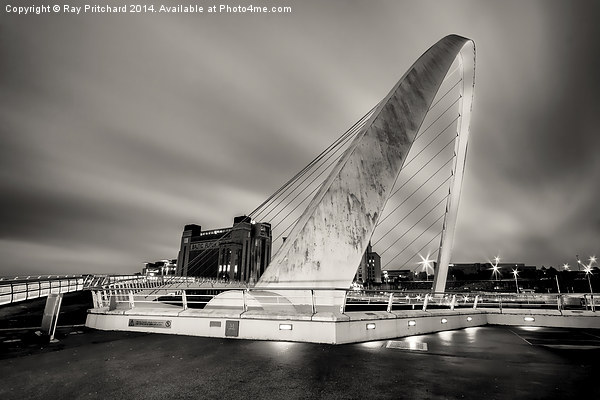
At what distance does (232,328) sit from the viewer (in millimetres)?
8453

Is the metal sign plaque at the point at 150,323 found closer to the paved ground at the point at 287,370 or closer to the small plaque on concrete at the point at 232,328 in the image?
the paved ground at the point at 287,370

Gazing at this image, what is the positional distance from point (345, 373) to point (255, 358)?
6.37 feet

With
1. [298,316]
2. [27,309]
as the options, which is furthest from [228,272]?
[298,316]

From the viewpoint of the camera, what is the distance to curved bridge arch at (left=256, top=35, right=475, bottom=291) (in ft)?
35.9

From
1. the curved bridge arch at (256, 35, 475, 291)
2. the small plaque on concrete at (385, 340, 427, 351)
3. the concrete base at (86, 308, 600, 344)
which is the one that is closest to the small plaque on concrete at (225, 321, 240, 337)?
the concrete base at (86, 308, 600, 344)

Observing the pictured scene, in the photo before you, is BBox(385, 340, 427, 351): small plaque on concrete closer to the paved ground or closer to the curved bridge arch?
the paved ground

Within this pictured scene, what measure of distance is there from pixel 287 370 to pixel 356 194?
8704 mm

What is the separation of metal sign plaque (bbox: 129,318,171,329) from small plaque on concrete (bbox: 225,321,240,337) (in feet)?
6.80

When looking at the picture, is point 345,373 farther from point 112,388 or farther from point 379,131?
point 379,131

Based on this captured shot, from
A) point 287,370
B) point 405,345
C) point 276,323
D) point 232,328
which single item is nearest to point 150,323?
point 232,328

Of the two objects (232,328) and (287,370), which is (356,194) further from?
(287,370)

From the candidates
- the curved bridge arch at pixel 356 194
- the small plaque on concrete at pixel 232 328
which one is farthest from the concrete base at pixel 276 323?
the curved bridge arch at pixel 356 194

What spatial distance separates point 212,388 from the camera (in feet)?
14.4

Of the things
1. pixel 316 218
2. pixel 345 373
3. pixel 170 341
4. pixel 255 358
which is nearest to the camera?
pixel 345 373
